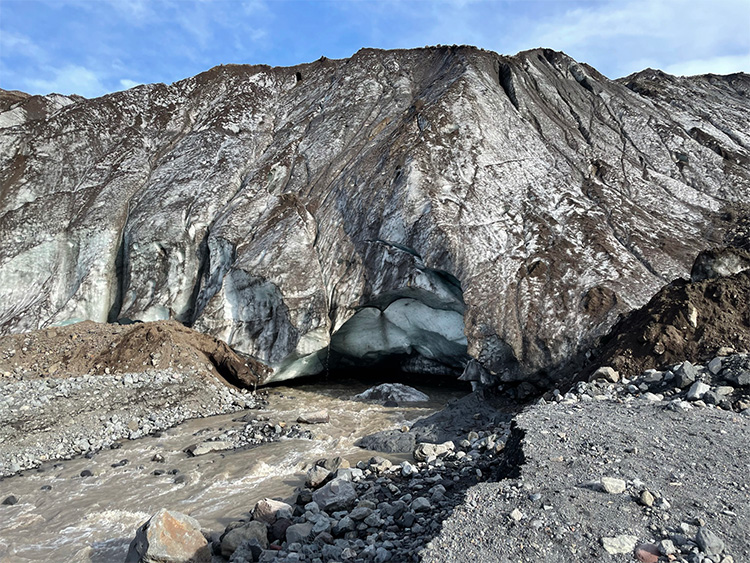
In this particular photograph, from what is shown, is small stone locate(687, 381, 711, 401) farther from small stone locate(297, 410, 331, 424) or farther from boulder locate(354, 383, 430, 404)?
boulder locate(354, 383, 430, 404)

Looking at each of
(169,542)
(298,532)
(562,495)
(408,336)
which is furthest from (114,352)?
(562,495)

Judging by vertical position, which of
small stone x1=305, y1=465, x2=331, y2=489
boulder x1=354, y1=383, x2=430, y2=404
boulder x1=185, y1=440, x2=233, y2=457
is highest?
small stone x1=305, y1=465, x2=331, y2=489

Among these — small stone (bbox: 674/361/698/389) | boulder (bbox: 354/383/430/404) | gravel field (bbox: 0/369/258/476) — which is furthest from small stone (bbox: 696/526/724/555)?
gravel field (bbox: 0/369/258/476)

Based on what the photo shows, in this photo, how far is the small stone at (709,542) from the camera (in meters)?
4.24

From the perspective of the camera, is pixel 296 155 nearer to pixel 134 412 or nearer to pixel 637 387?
pixel 134 412

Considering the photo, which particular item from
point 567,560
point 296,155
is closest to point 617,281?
point 567,560

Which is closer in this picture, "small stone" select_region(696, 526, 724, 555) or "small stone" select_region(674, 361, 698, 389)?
"small stone" select_region(696, 526, 724, 555)

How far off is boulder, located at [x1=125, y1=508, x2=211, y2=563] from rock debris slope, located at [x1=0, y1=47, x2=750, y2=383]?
34.1 feet

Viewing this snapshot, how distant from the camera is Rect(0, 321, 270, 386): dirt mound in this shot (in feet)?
49.2

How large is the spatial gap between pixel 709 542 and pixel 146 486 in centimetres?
923

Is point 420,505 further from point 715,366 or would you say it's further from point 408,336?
point 408,336

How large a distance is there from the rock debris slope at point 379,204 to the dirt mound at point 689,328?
3.36 m

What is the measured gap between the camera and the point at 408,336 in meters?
19.6

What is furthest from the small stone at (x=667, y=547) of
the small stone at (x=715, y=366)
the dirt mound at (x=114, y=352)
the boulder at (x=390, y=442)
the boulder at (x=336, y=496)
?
the dirt mound at (x=114, y=352)
